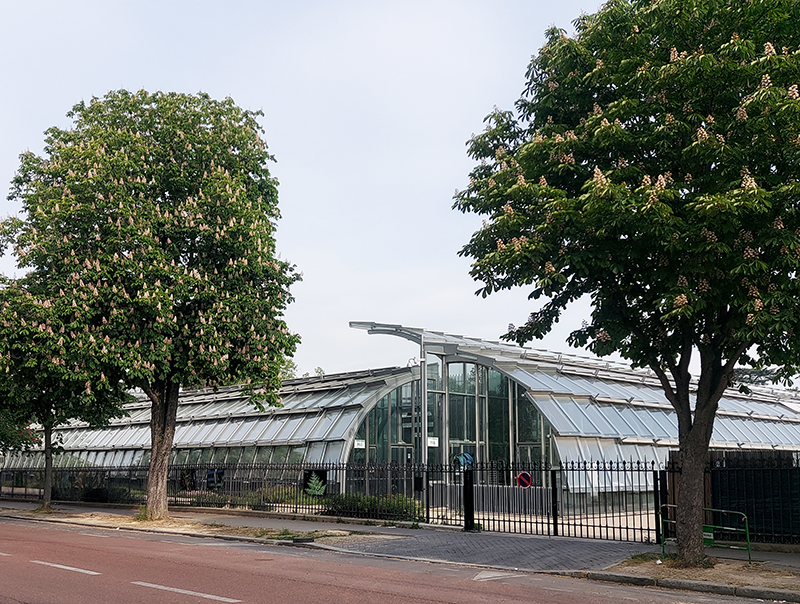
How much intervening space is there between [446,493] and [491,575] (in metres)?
11.6

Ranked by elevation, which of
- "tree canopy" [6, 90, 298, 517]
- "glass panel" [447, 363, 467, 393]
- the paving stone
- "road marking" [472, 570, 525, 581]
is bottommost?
the paving stone

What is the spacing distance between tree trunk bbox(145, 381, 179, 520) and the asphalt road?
8751 mm

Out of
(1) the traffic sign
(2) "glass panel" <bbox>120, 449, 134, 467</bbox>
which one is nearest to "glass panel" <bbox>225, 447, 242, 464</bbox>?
(2) "glass panel" <bbox>120, 449, 134, 467</bbox>

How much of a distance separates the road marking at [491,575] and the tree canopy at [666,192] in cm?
323

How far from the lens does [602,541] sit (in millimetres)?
19672

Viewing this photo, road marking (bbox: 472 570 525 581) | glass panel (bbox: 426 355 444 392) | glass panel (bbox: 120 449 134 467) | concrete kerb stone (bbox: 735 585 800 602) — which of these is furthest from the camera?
glass panel (bbox: 120 449 134 467)

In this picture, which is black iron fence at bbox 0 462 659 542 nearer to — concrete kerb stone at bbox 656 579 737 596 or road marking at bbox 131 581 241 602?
concrete kerb stone at bbox 656 579 737 596

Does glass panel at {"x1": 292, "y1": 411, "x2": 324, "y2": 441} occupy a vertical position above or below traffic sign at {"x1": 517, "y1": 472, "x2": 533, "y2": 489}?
above

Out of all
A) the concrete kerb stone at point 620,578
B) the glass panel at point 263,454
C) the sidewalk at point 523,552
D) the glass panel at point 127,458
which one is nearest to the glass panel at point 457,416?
the sidewalk at point 523,552

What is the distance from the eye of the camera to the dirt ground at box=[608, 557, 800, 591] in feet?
42.7

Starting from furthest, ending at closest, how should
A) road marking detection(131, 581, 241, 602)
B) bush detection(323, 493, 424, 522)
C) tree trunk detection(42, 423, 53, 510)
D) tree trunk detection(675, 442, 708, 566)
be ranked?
tree trunk detection(42, 423, 53, 510) < bush detection(323, 493, 424, 522) < tree trunk detection(675, 442, 708, 566) < road marking detection(131, 581, 241, 602)

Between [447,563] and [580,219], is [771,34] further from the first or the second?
[447,563]

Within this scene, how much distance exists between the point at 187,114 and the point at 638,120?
17.3 metres

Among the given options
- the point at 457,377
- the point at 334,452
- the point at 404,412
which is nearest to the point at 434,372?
the point at 457,377
